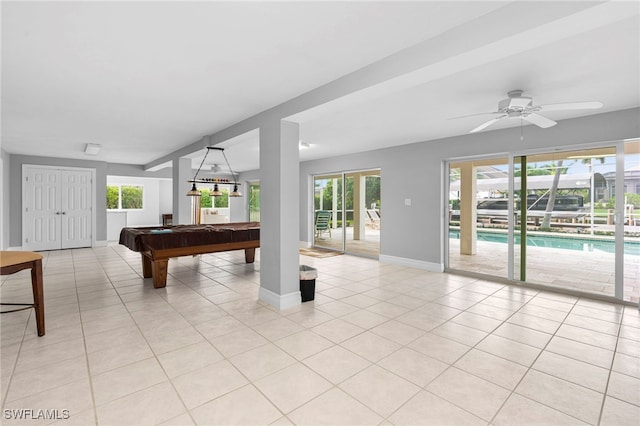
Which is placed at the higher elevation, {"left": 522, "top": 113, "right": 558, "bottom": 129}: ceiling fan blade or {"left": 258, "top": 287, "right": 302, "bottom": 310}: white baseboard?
{"left": 522, "top": 113, "right": 558, "bottom": 129}: ceiling fan blade

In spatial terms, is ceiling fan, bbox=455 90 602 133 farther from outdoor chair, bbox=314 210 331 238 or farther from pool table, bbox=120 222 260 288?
outdoor chair, bbox=314 210 331 238

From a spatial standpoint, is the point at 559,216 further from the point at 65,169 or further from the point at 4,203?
the point at 65,169

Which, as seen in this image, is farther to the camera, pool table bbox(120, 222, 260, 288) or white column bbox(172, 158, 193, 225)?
white column bbox(172, 158, 193, 225)

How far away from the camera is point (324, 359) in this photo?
2.37 m

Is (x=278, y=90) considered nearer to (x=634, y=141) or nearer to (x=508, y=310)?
(x=508, y=310)

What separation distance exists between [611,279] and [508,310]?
2069 mm

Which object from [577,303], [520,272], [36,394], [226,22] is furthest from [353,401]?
[520,272]

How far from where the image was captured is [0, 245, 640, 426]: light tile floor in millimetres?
1794

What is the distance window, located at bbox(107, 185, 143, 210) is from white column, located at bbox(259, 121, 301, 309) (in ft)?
31.4

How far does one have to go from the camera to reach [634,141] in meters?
3.68

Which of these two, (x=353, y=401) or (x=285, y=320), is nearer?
(x=353, y=401)

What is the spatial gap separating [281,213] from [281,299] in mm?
969

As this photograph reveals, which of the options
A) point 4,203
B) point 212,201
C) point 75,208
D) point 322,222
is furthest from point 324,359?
point 212,201

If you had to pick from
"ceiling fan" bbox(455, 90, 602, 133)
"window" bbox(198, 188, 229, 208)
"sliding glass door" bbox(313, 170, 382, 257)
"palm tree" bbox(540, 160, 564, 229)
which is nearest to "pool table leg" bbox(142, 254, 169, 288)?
"sliding glass door" bbox(313, 170, 382, 257)
